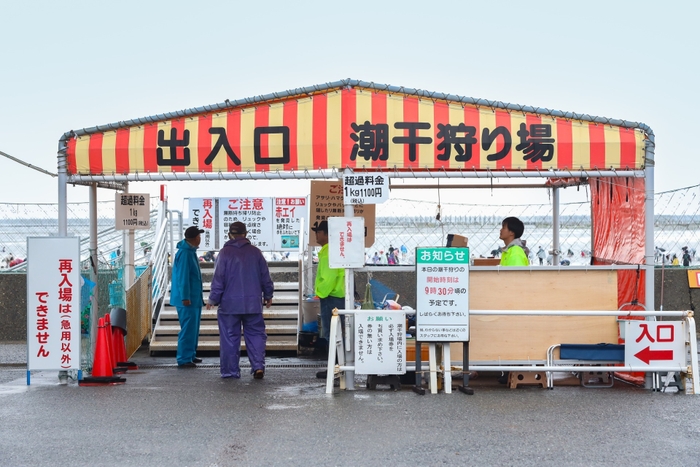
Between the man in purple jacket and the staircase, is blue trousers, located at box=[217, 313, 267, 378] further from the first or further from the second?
the staircase

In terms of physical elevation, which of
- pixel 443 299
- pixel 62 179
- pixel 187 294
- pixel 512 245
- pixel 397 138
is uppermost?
pixel 397 138

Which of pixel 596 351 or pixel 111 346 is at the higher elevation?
pixel 596 351

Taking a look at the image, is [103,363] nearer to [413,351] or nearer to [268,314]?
[413,351]

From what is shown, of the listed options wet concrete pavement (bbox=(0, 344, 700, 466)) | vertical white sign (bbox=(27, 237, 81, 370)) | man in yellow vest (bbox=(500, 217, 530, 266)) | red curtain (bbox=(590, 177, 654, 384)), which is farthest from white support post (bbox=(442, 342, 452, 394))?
vertical white sign (bbox=(27, 237, 81, 370))

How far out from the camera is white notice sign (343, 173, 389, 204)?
829 centimetres

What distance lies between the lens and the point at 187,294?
10273 mm

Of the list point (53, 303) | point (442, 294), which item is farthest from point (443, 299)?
point (53, 303)

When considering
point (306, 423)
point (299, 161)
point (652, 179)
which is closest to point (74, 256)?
point (299, 161)

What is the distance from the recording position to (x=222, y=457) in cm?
565

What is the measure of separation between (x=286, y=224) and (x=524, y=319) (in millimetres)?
7550

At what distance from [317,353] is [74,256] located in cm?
430

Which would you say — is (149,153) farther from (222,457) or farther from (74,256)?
(222,457)

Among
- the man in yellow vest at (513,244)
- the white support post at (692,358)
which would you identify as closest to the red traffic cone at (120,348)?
the man in yellow vest at (513,244)

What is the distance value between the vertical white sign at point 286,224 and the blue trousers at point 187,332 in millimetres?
4863
